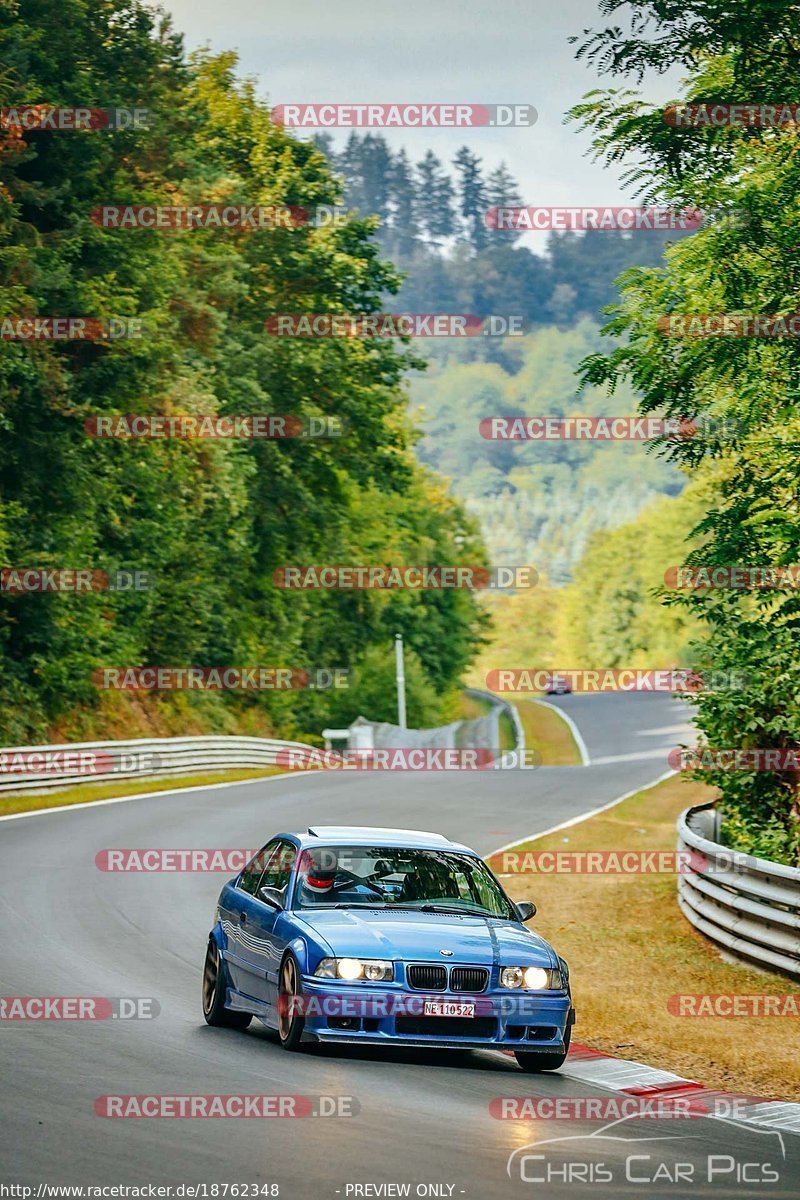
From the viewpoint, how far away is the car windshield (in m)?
11.2

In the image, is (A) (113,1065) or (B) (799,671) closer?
(A) (113,1065)

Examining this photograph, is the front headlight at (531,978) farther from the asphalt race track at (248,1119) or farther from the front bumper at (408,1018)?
the asphalt race track at (248,1119)

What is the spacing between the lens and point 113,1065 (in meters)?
9.98

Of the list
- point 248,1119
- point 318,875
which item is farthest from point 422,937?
point 248,1119

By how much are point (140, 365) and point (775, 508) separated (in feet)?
87.3

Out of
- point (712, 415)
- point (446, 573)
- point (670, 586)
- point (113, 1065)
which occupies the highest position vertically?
point (712, 415)

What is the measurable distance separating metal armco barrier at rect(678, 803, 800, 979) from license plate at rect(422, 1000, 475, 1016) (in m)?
4.82

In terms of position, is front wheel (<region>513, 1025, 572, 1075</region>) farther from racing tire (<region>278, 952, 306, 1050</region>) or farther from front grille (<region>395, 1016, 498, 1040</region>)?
racing tire (<region>278, 952, 306, 1050</region>)

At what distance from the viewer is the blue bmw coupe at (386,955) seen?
1020 centimetres

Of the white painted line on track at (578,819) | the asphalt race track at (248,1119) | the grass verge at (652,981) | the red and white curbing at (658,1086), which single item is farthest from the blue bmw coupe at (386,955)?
the white painted line on track at (578,819)

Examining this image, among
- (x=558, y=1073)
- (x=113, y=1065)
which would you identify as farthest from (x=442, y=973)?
(x=113, y=1065)

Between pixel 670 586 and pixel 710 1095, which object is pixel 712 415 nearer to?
pixel 670 586

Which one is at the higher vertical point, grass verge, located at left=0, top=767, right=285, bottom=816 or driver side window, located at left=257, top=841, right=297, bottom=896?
driver side window, located at left=257, top=841, right=297, bottom=896

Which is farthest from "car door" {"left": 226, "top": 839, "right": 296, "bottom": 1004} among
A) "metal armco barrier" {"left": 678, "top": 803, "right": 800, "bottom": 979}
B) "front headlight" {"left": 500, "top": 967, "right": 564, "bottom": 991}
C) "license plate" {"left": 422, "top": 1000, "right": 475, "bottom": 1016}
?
"metal armco barrier" {"left": 678, "top": 803, "right": 800, "bottom": 979}
